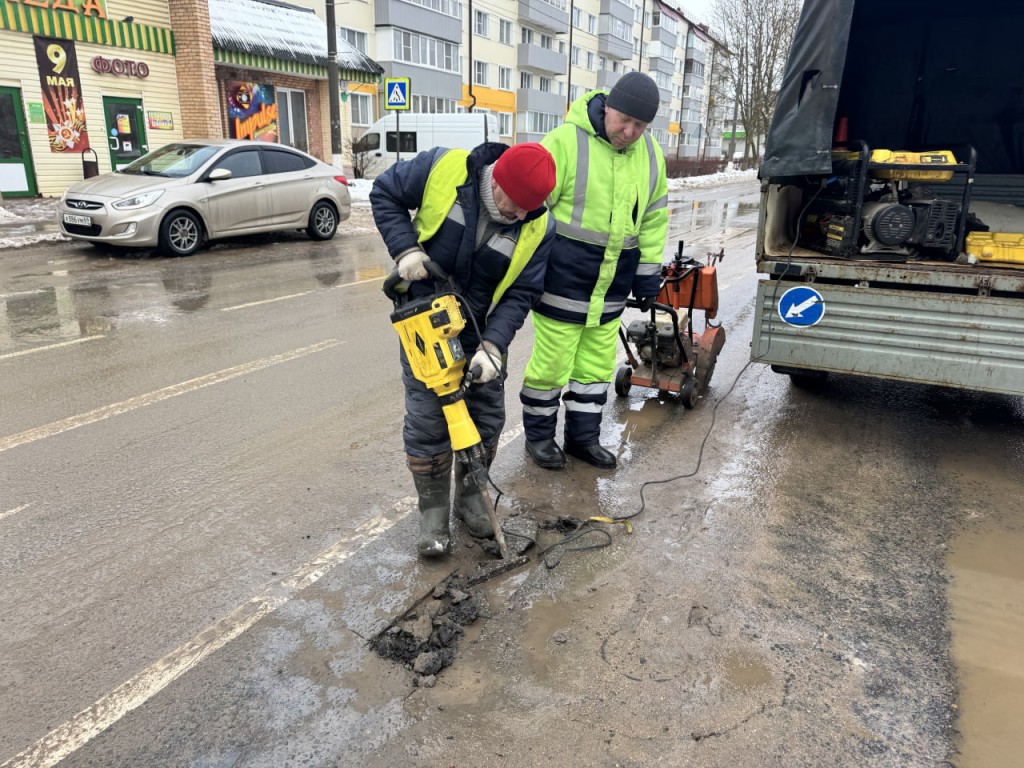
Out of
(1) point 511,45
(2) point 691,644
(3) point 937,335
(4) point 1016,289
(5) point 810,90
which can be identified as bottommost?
(2) point 691,644

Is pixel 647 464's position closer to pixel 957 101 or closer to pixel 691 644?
pixel 691 644

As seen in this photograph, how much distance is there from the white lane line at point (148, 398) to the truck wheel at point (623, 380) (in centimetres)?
254

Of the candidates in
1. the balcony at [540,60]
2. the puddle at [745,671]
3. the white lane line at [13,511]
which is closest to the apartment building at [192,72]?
the balcony at [540,60]

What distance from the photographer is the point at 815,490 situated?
3.94 metres

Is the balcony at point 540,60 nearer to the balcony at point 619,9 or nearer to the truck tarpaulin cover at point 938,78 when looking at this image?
the balcony at point 619,9

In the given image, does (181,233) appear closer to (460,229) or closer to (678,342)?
(678,342)

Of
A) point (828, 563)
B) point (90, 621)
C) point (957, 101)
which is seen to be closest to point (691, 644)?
point (828, 563)

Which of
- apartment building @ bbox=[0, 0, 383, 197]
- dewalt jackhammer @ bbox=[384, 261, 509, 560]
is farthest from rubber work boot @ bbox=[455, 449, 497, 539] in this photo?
apartment building @ bbox=[0, 0, 383, 197]

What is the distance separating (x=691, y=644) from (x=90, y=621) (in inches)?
86.5

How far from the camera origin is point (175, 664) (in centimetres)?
250

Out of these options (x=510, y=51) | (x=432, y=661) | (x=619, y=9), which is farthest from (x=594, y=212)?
(x=619, y=9)

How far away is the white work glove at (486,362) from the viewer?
3061 mm

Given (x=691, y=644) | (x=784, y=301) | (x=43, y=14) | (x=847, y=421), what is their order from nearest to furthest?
1. (x=691, y=644)
2. (x=784, y=301)
3. (x=847, y=421)
4. (x=43, y=14)

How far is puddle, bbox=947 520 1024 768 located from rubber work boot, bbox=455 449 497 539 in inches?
73.7
